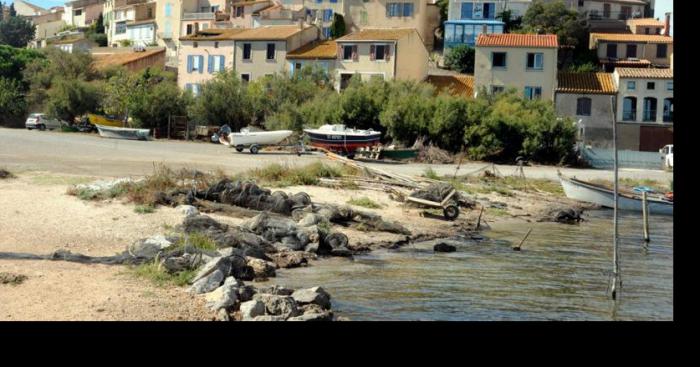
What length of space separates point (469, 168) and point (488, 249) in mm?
15719

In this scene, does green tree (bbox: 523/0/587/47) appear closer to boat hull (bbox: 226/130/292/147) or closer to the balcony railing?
boat hull (bbox: 226/130/292/147)

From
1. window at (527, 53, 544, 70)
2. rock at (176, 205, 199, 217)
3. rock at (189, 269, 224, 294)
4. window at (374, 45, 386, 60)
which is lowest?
rock at (189, 269, 224, 294)

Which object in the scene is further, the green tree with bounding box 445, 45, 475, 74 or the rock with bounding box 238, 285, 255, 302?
the green tree with bounding box 445, 45, 475, 74

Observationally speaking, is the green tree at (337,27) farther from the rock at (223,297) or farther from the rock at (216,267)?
A: the rock at (223,297)

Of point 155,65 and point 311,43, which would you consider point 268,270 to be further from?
point 155,65

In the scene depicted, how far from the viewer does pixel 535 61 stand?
46219 mm

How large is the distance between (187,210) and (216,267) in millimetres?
5384

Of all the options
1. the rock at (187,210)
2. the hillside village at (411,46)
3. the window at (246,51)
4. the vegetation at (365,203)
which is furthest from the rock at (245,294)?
the window at (246,51)

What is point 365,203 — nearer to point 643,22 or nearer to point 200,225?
point 200,225

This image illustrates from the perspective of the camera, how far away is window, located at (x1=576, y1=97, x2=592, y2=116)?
44375 mm

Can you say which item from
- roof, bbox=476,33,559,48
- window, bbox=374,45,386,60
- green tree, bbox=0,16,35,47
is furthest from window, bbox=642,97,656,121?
green tree, bbox=0,16,35,47

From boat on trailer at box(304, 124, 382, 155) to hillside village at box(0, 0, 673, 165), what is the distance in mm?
10971

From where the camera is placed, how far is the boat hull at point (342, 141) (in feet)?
107

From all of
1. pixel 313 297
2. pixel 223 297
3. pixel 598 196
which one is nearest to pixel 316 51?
pixel 598 196
